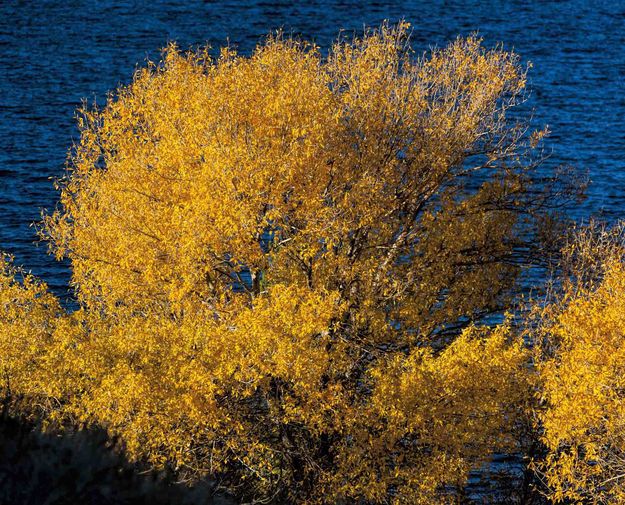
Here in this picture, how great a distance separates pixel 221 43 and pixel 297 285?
85437 millimetres

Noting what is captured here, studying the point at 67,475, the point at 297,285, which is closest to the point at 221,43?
the point at 297,285

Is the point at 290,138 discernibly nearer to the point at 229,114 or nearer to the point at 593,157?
the point at 229,114

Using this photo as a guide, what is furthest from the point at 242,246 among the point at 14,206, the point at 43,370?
the point at 14,206

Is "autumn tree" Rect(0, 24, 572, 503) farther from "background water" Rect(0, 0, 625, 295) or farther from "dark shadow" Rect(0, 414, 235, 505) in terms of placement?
"background water" Rect(0, 0, 625, 295)

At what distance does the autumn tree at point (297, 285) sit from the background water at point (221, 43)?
20.2 m

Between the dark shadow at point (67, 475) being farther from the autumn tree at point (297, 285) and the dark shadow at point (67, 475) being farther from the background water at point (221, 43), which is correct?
the background water at point (221, 43)

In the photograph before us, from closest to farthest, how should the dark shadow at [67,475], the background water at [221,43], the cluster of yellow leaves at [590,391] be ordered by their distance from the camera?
1. the dark shadow at [67,475]
2. the cluster of yellow leaves at [590,391]
3. the background water at [221,43]

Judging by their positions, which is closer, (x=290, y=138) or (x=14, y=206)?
(x=290, y=138)

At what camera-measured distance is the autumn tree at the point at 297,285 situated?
27.4 meters

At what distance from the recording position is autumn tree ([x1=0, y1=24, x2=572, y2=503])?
89.8 feet

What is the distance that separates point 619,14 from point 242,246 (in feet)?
395

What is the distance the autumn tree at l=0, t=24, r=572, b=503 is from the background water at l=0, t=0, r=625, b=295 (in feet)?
66.3

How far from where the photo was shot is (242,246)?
29.7 meters

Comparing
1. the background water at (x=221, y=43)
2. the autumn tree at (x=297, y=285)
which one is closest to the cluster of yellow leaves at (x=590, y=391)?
the autumn tree at (x=297, y=285)
